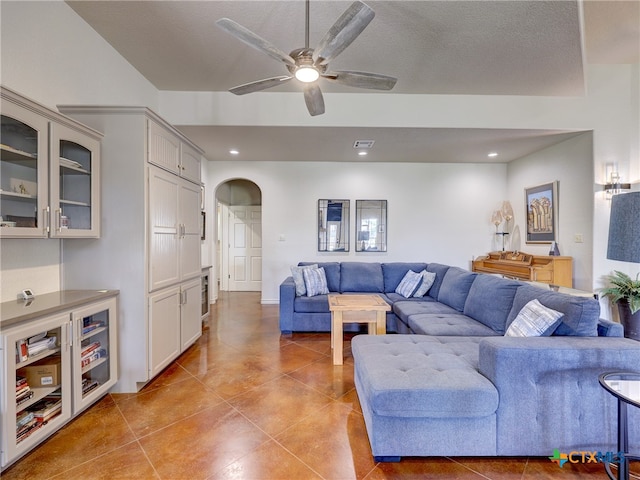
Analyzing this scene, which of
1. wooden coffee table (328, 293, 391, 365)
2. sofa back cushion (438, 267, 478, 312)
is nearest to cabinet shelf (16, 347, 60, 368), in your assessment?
wooden coffee table (328, 293, 391, 365)

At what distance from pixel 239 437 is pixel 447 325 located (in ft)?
6.36

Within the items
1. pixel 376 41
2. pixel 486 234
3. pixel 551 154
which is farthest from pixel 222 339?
pixel 551 154

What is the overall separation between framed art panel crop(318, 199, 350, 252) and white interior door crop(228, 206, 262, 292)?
191 cm

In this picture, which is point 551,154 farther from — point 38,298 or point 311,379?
point 38,298

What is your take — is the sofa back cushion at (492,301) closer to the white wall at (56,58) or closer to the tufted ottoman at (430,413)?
the tufted ottoman at (430,413)

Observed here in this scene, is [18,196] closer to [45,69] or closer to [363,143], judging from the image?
[45,69]

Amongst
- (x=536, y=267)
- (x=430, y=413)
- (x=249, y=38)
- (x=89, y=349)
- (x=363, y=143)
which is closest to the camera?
(x=430, y=413)

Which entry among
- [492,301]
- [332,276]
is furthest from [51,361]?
[492,301]

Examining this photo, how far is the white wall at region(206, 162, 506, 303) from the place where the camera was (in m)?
5.20

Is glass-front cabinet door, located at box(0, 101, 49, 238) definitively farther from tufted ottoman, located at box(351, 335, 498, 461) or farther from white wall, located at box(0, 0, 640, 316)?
tufted ottoman, located at box(351, 335, 498, 461)

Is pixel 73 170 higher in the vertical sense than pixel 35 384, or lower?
higher

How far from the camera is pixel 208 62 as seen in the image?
2.96m

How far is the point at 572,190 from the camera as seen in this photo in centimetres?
386

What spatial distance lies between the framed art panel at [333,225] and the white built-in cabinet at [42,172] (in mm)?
3548
